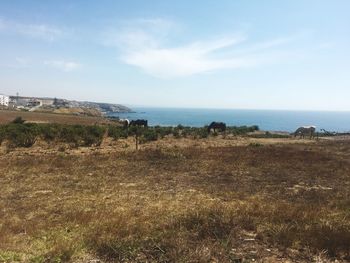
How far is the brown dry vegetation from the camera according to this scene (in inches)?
310

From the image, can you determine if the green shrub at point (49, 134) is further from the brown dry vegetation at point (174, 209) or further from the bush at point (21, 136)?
the brown dry vegetation at point (174, 209)

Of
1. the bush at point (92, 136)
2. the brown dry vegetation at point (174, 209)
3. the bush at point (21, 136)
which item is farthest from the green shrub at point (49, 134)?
the brown dry vegetation at point (174, 209)

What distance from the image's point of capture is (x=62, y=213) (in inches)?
460

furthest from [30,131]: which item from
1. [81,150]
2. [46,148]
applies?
[81,150]

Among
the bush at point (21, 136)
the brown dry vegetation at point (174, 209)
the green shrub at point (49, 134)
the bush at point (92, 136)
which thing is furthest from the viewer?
the green shrub at point (49, 134)

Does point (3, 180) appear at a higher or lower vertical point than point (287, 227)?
lower

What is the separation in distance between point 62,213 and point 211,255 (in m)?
5.66

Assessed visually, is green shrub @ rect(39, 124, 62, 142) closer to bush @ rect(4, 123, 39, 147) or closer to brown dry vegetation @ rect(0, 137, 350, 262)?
bush @ rect(4, 123, 39, 147)

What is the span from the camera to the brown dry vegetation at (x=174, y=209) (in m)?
7.86

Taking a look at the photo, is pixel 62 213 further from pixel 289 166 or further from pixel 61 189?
pixel 289 166

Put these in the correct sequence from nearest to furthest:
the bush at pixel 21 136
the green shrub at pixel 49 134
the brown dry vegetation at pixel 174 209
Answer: the brown dry vegetation at pixel 174 209 < the bush at pixel 21 136 < the green shrub at pixel 49 134

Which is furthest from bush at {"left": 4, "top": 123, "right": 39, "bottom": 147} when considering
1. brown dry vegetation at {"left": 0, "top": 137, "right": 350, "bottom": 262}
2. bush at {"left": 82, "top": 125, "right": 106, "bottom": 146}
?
brown dry vegetation at {"left": 0, "top": 137, "right": 350, "bottom": 262}

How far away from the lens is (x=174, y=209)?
1192 centimetres

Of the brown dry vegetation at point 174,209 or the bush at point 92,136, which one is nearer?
the brown dry vegetation at point 174,209
